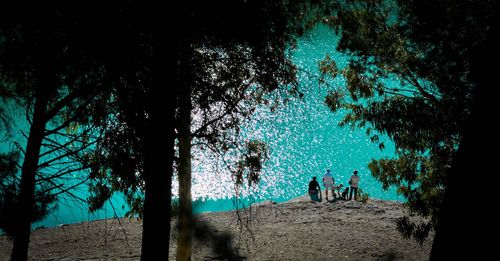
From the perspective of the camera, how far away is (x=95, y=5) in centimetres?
502

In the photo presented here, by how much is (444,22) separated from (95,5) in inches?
249

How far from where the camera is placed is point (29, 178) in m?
6.93

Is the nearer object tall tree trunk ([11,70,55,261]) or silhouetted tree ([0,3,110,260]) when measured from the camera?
silhouetted tree ([0,3,110,260])

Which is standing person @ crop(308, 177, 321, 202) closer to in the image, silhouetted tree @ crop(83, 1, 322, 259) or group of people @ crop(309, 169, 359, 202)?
group of people @ crop(309, 169, 359, 202)

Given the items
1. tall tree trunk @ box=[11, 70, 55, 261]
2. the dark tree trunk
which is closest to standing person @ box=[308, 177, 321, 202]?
tall tree trunk @ box=[11, 70, 55, 261]

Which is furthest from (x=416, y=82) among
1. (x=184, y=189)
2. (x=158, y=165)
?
(x=158, y=165)

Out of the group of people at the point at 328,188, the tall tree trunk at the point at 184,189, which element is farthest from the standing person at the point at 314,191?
the tall tree trunk at the point at 184,189

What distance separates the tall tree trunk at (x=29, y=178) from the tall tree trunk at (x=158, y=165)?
2460 mm

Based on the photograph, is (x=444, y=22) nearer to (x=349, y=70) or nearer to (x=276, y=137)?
(x=349, y=70)

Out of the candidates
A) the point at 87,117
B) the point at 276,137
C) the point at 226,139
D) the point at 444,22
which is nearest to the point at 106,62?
the point at 87,117

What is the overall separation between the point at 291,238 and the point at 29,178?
9826 mm

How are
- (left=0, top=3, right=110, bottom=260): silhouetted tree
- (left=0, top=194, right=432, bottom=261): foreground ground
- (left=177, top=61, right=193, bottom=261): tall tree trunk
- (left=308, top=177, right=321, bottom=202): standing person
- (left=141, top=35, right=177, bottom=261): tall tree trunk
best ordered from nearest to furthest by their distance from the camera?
(left=141, top=35, right=177, bottom=261): tall tree trunk, (left=0, top=3, right=110, bottom=260): silhouetted tree, (left=177, top=61, right=193, bottom=261): tall tree trunk, (left=0, top=194, right=432, bottom=261): foreground ground, (left=308, top=177, right=321, bottom=202): standing person

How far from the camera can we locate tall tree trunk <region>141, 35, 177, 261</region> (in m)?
4.67

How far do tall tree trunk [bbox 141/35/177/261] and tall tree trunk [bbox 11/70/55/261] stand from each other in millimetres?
2460
